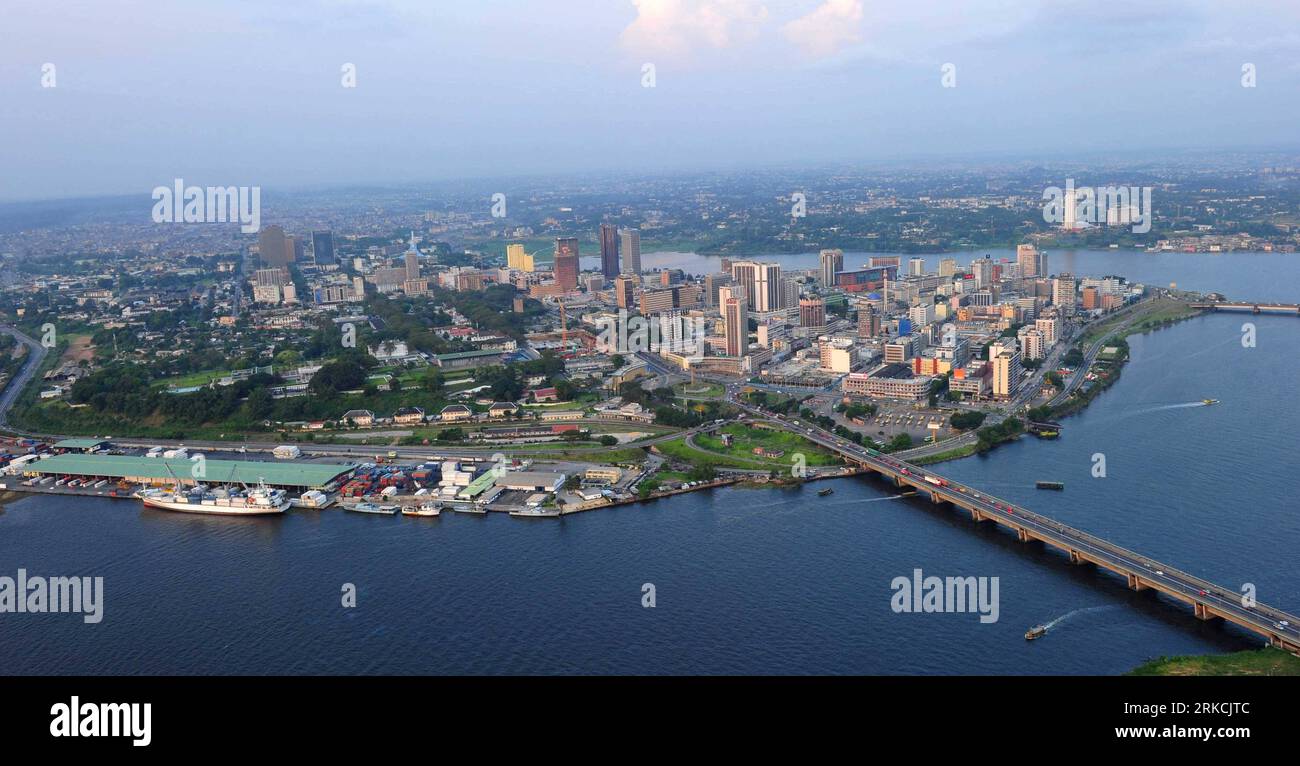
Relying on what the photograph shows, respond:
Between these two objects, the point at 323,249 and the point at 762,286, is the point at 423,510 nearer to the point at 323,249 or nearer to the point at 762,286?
the point at 762,286

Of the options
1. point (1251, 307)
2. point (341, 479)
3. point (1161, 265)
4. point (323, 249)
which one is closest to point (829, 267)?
point (1251, 307)

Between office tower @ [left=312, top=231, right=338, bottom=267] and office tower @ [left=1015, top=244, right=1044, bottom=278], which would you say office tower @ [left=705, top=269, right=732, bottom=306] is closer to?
office tower @ [left=1015, top=244, right=1044, bottom=278]

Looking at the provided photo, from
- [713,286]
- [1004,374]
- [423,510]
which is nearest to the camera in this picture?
[423,510]

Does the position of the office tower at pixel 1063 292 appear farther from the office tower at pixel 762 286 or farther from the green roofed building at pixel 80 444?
the green roofed building at pixel 80 444

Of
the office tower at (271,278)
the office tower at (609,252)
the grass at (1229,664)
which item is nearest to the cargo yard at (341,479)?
the grass at (1229,664)

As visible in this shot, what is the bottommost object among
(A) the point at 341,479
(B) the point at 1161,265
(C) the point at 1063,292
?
(A) the point at 341,479

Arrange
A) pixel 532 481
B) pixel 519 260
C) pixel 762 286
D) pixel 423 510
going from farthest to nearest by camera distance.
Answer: pixel 519 260 → pixel 762 286 → pixel 532 481 → pixel 423 510

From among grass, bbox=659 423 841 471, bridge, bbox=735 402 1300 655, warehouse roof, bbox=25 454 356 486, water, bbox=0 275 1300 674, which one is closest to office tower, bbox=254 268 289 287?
warehouse roof, bbox=25 454 356 486
